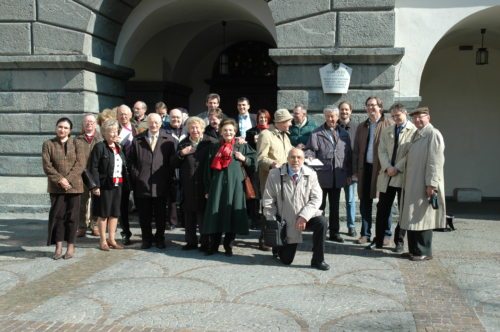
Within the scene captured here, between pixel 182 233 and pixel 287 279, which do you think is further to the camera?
pixel 182 233

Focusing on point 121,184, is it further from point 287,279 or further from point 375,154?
point 375,154

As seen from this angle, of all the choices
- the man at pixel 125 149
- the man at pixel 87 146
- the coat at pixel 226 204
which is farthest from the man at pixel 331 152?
the man at pixel 87 146

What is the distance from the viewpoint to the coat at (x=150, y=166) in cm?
761

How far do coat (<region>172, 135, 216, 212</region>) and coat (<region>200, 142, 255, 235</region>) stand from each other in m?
0.25

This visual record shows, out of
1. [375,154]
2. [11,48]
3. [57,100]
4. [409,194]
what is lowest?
[409,194]

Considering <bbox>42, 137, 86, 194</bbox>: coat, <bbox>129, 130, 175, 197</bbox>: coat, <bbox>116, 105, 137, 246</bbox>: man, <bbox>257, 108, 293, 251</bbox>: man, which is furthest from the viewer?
<bbox>116, 105, 137, 246</bbox>: man

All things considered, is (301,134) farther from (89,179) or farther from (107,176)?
(89,179)

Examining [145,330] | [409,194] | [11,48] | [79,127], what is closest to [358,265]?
[409,194]

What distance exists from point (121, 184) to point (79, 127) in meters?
3.29

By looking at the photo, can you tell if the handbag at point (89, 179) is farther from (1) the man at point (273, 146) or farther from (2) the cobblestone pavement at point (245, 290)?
(1) the man at point (273, 146)

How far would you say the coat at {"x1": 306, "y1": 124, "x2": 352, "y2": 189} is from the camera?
8.05 metres

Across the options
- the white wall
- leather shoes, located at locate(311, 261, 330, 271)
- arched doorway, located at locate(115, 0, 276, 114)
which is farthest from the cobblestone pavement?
the white wall

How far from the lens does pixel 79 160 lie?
7.25 m

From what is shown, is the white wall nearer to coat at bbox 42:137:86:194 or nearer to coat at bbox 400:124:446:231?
coat at bbox 400:124:446:231
